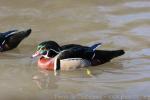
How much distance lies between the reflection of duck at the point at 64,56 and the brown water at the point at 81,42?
6.1 inches

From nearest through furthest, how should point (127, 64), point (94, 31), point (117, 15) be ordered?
point (127, 64) < point (94, 31) < point (117, 15)

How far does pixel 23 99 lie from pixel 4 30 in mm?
4527

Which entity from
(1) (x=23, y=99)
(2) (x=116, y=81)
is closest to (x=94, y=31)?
(2) (x=116, y=81)

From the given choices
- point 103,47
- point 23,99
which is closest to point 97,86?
point 23,99

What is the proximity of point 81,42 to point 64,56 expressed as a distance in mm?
1895

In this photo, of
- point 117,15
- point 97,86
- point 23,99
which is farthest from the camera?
point 117,15

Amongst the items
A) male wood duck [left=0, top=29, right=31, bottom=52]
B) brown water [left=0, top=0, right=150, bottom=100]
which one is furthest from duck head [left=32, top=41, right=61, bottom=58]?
male wood duck [left=0, top=29, right=31, bottom=52]

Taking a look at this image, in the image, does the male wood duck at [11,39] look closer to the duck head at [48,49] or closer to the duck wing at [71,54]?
the duck head at [48,49]

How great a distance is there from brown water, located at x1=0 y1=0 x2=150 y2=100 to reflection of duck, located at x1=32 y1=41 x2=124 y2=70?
0.16 metres

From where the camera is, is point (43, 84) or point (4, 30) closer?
point (43, 84)

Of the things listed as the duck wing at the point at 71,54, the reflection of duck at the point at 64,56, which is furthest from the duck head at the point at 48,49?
the duck wing at the point at 71,54

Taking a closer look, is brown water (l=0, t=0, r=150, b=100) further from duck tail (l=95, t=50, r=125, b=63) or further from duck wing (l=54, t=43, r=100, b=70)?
duck wing (l=54, t=43, r=100, b=70)

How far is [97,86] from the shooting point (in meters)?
9.62

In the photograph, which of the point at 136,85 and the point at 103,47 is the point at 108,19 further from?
the point at 136,85
